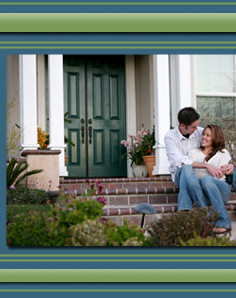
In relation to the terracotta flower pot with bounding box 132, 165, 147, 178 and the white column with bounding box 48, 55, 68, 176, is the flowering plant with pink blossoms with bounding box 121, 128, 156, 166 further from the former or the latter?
the white column with bounding box 48, 55, 68, 176

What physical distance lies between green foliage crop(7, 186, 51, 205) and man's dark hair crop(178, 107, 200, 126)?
1716 millimetres

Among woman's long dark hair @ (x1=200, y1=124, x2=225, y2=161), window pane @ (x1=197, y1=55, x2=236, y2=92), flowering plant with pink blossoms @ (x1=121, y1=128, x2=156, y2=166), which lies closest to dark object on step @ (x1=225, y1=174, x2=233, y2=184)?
woman's long dark hair @ (x1=200, y1=124, x2=225, y2=161)

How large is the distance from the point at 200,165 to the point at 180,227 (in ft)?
3.52

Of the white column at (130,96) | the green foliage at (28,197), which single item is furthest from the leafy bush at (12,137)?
the white column at (130,96)

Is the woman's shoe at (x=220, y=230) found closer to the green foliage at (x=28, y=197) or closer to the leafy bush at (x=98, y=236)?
the leafy bush at (x=98, y=236)

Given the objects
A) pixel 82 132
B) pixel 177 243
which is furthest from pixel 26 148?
pixel 177 243

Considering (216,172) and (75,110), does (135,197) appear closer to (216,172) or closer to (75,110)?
(216,172)

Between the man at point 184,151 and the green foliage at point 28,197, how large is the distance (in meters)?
1.43

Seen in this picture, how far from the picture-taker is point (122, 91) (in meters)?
7.05

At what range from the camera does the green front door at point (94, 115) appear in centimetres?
671

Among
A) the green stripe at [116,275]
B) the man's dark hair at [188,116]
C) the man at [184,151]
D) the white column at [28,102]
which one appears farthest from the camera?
the white column at [28,102]

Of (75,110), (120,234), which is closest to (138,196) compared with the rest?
(120,234)
